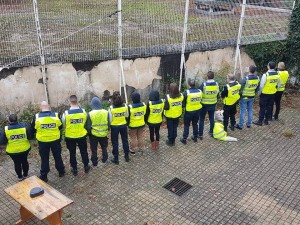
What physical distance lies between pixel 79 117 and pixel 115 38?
3343 millimetres

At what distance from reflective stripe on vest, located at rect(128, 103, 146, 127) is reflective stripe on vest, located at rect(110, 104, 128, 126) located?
9.3 inches

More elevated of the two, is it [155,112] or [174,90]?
[174,90]

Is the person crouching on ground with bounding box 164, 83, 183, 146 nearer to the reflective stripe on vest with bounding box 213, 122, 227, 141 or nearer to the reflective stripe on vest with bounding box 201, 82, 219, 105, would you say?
the reflective stripe on vest with bounding box 201, 82, 219, 105

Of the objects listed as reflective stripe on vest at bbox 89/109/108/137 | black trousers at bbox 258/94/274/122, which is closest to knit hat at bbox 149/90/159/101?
reflective stripe on vest at bbox 89/109/108/137

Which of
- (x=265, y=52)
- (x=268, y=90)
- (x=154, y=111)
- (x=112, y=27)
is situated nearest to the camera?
(x=154, y=111)

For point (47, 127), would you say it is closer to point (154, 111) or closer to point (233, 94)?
point (154, 111)

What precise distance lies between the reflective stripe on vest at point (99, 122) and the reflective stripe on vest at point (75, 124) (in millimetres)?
216

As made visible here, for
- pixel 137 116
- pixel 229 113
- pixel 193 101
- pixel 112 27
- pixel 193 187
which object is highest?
pixel 112 27

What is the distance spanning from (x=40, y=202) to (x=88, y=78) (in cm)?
448

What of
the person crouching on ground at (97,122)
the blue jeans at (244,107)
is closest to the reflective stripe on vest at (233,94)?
the blue jeans at (244,107)

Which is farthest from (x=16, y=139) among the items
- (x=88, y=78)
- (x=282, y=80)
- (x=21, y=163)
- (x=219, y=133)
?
(x=282, y=80)

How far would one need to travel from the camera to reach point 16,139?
269 inches

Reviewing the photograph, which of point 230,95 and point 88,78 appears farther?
point 88,78

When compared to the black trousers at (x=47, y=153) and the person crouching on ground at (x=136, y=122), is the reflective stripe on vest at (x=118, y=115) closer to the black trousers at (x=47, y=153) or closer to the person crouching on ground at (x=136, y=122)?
the person crouching on ground at (x=136, y=122)
